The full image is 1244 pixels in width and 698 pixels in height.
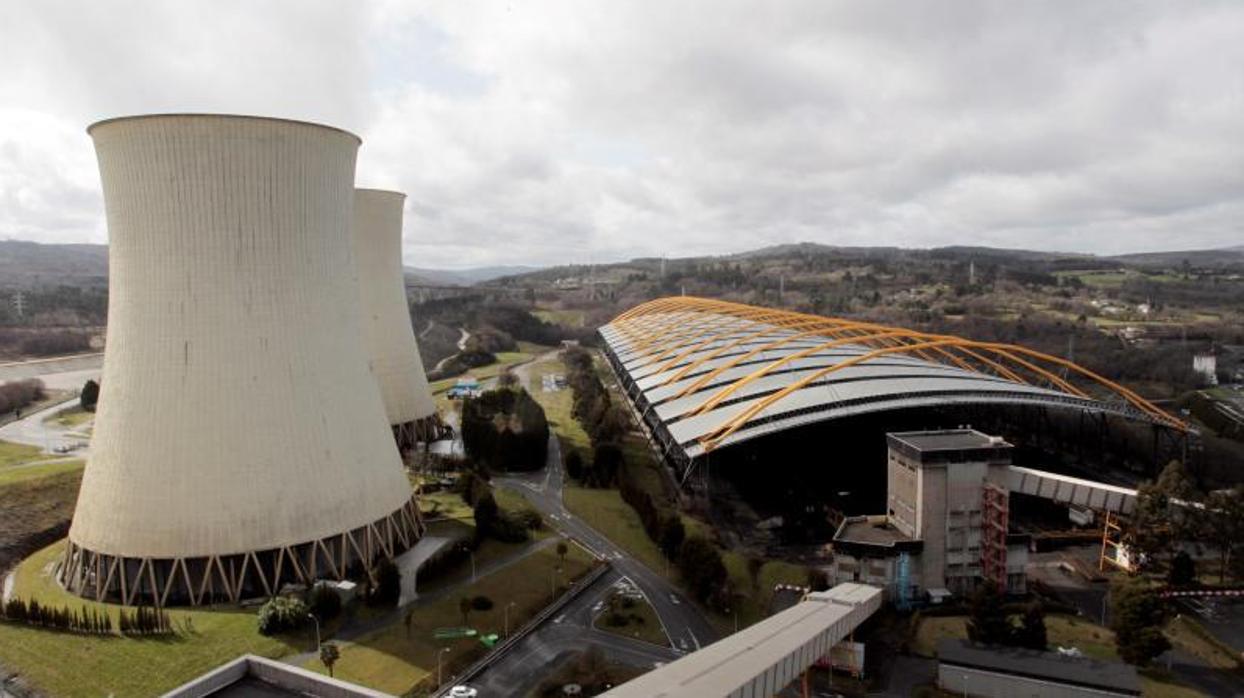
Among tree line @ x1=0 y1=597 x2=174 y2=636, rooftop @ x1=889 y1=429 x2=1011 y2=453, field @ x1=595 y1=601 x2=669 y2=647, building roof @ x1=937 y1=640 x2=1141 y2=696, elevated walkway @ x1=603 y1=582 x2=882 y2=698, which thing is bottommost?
field @ x1=595 y1=601 x2=669 y2=647

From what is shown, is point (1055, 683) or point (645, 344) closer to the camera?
point (1055, 683)

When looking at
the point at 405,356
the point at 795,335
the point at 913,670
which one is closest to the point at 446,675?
the point at 913,670

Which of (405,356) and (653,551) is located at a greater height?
(405,356)

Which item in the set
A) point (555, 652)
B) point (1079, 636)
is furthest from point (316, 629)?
point (1079, 636)

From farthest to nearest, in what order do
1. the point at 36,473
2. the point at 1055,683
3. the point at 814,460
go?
the point at 814,460, the point at 36,473, the point at 1055,683

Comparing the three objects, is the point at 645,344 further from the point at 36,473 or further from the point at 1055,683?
the point at 1055,683

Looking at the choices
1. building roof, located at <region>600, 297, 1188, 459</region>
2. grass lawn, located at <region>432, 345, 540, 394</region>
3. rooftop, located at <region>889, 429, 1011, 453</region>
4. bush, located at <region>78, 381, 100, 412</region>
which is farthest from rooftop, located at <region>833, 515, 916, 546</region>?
bush, located at <region>78, 381, 100, 412</region>

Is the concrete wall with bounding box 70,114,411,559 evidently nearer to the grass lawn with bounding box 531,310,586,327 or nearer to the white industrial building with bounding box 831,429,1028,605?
the white industrial building with bounding box 831,429,1028,605

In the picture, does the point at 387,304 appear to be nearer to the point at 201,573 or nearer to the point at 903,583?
the point at 201,573
